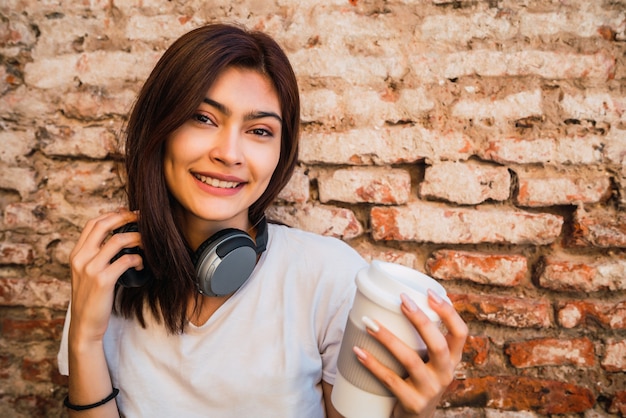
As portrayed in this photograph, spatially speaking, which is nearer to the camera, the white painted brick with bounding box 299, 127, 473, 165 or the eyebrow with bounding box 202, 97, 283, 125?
the eyebrow with bounding box 202, 97, 283, 125

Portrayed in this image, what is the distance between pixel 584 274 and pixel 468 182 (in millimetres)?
441

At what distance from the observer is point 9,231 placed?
4.97 feet

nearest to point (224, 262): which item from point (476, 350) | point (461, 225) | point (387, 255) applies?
point (387, 255)

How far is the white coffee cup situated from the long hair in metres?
0.52

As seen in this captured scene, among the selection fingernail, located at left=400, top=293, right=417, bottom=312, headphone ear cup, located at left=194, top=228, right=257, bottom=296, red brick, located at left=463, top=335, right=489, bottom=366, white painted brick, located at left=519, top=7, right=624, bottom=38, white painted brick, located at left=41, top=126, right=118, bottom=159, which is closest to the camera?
fingernail, located at left=400, top=293, right=417, bottom=312

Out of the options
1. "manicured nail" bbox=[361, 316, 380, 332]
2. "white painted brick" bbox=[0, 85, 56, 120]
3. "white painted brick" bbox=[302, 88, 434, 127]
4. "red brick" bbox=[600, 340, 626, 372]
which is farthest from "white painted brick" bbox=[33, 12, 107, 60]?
"red brick" bbox=[600, 340, 626, 372]

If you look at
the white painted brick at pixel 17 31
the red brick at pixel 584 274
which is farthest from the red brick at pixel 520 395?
the white painted brick at pixel 17 31

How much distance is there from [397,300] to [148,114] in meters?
0.79

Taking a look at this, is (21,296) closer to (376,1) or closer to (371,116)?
(371,116)

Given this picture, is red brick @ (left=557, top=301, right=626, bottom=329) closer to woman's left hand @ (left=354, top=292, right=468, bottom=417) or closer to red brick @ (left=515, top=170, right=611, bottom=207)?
red brick @ (left=515, top=170, right=611, bottom=207)

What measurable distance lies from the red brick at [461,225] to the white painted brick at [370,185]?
39mm

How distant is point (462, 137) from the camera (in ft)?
4.31

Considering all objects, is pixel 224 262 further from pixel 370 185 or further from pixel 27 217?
pixel 27 217

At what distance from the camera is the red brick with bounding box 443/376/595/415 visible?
1.33 metres
